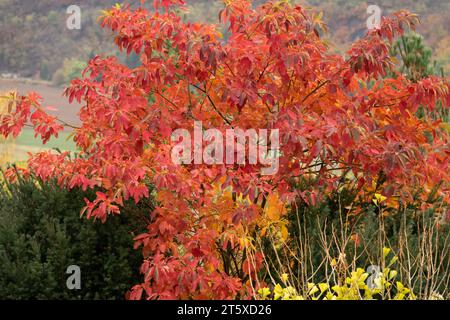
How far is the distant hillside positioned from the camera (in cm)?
2678

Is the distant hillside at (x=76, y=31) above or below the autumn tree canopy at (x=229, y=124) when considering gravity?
above

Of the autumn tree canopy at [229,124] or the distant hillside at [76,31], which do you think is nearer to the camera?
the autumn tree canopy at [229,124]

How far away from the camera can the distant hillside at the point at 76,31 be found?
2678cm

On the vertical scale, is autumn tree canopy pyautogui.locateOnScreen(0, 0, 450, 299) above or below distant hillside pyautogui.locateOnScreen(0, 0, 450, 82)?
below

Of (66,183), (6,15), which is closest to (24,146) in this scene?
(6,15)

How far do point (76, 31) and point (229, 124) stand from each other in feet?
86.9

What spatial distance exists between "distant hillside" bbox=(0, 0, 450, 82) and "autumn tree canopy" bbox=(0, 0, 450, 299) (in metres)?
19.2

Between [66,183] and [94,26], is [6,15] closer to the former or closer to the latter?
[94,26]

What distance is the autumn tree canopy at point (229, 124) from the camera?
188 inches

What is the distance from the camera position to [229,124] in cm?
530

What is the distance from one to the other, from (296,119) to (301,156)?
38cm

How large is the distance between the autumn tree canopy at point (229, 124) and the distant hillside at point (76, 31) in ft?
62.9

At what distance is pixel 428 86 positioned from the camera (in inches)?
203

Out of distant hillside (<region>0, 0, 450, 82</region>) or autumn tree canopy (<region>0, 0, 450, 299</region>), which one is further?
distant hillside (<region>0, 0, 450, 82</region>)
